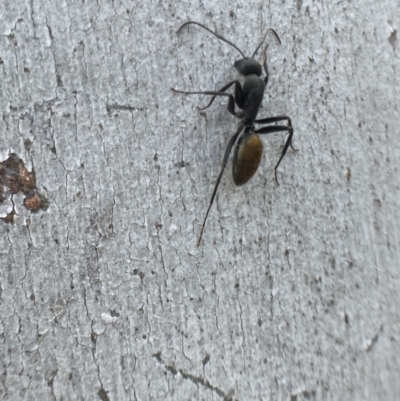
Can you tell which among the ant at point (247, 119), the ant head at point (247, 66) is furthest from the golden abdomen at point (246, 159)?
the ant head at point (247, 66)

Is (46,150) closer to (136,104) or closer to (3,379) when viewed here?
(136,104)

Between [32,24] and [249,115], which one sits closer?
[32,24]

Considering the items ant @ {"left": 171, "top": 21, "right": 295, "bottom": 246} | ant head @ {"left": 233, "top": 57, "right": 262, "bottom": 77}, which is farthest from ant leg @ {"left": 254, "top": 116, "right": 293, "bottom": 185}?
ant head @ {"left": 233, "top": 57, "right": 262, "bottom": 77}

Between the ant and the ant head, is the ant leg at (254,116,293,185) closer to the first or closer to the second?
the ant

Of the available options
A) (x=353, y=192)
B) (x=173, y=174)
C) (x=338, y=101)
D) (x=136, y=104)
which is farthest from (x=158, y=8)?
(x=353, y=192)

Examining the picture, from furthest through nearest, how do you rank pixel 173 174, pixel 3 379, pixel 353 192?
pixel 353 192 < pixel 173 174 < pixel 3 379

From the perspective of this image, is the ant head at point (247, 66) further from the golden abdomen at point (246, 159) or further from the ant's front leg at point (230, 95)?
the golden abdomen at point (246, 159)
